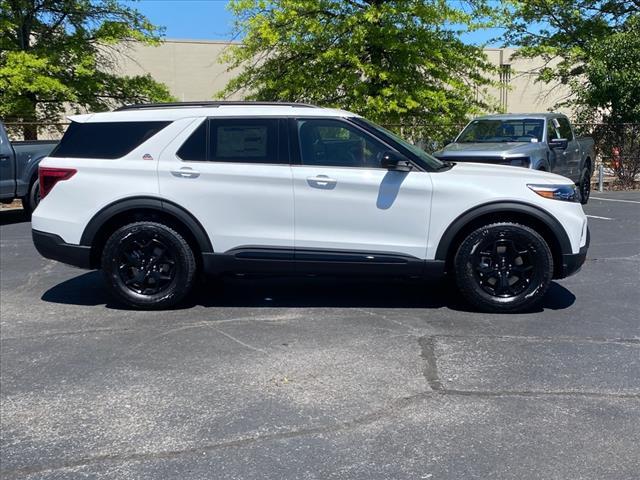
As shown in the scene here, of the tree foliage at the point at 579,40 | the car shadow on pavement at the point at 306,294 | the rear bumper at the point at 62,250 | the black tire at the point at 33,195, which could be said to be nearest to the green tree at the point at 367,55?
the tree foliage at the point at 579,40

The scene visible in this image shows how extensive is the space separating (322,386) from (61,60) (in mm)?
16903

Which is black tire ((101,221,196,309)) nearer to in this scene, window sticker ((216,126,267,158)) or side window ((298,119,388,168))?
window sticker ((216,126,267,158))

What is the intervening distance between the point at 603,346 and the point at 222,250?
317 cm

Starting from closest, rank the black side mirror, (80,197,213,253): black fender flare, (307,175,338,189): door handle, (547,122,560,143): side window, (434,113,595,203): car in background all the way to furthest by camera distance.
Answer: the black side mirror → (307,175,338,189): door handle → (80,197,213,253): black fender flare → (434,113,595,203): car in background → (547,122,560,143): side window

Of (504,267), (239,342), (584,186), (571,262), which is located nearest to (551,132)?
(584,186)

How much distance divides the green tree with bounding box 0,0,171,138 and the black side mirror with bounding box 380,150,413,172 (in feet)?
44.9

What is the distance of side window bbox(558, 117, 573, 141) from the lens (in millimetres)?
12716

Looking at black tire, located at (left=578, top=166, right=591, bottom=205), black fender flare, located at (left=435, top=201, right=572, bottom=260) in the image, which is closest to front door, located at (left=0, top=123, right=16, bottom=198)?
black fender flare, located at (left=435, top=201, right=572, bottom=260)

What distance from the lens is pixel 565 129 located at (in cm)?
1297

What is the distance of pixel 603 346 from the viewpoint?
476cm

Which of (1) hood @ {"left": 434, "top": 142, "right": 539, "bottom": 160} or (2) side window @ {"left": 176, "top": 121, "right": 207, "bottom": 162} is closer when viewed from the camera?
(2) side window @ {"left": 176, "top": 121, "right": 207, "bottom": 162}

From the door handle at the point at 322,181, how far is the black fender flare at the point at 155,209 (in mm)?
1047

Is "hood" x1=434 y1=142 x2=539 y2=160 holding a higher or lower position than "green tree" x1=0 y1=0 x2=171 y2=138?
lower

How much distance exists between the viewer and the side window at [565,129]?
12716 mm
